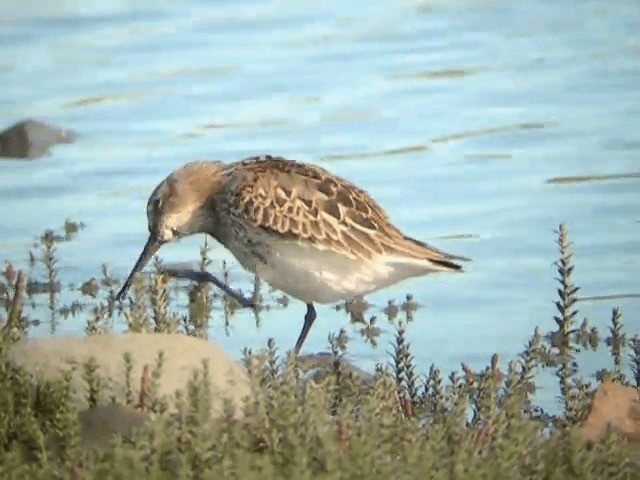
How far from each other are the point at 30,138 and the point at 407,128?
102 inches

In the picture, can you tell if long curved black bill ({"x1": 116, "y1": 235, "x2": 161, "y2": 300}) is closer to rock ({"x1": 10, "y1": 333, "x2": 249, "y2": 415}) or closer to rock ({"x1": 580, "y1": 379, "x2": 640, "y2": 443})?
rock ({"x1": 10, "y1": 333, "x2": 249, "y2": 415})

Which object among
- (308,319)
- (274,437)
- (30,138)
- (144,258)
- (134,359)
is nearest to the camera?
(274,437)

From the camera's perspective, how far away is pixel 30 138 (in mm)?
14539

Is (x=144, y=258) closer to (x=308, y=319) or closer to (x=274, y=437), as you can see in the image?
(x=308, y=319)

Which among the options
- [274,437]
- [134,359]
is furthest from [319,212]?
[274,437]

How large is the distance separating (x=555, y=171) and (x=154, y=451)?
292 inches

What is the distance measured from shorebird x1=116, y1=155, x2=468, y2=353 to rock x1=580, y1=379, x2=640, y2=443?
2132 millimetres

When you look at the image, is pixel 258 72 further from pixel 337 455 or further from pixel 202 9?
pixel 337 455

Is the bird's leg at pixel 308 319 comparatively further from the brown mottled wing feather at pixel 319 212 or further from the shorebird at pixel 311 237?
the brown mottled wing feather at pixel 319 212

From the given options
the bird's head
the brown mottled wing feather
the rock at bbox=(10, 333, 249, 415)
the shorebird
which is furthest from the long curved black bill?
the rock at bbox=(10, 333, 249, 415)

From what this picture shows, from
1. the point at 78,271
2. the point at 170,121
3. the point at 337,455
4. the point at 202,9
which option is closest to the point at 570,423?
the point at 337,455

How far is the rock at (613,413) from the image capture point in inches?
331

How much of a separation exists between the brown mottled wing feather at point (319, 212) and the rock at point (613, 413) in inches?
84.7

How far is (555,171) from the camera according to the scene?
1369 cm
